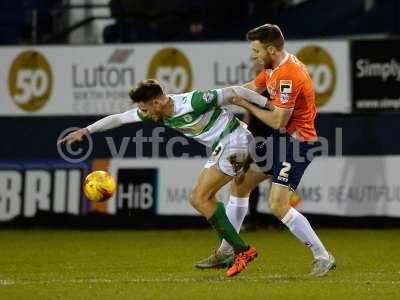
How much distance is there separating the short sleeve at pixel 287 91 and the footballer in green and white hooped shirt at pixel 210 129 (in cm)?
19

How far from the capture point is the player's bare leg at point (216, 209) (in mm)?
9781

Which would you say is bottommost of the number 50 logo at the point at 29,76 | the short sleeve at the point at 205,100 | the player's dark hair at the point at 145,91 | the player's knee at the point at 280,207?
the player's knee at the point at 280,207

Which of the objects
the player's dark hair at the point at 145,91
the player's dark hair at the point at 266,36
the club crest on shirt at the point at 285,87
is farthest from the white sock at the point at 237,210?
the player's dark hair at the point at 266,36

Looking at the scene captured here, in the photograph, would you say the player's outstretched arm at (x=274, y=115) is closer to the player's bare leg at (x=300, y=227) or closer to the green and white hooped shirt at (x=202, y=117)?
the green and white hooped shirt at (x=202, y=117)

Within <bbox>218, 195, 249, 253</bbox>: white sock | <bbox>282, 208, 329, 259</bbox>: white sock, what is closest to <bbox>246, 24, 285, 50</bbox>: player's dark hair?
<bbox>282, 208, 329, 259</bbox>: white sock

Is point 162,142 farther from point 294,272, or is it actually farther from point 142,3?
point 294,272

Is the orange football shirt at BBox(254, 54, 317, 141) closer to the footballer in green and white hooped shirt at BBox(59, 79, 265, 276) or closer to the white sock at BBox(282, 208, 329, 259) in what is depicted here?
the footballer in green and white hooped shirt at BBox(59, 79, 265, 276)

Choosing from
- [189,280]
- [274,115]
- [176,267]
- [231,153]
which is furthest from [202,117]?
[176,267]

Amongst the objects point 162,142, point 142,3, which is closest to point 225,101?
point 162,142

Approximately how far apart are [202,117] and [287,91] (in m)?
0.85

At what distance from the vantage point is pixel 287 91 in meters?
9.62

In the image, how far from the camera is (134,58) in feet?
52.1

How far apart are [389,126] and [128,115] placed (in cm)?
649

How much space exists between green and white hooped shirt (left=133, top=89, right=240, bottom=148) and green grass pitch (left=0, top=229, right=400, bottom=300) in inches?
52.9
